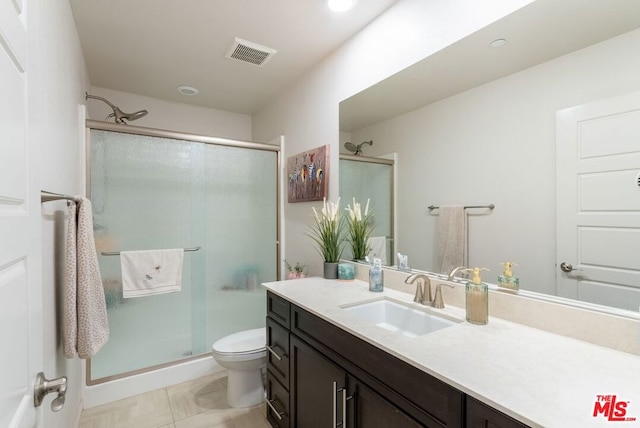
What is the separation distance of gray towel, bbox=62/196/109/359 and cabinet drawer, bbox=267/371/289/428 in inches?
37.1

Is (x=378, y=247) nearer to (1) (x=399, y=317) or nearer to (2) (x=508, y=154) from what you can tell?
(1) (x=399, y=317)

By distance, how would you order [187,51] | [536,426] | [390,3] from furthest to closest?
1. [187,51]
2. [390,3]
3. [536,426]

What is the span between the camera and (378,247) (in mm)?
1930

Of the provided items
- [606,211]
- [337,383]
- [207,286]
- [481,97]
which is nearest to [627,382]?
[606,211]

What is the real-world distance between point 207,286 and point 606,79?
2.69 meters

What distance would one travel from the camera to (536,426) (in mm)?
631

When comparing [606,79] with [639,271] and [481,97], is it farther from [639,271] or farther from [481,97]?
[639,271]

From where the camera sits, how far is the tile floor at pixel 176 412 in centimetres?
190

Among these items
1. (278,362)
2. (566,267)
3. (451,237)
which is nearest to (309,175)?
(451,237)

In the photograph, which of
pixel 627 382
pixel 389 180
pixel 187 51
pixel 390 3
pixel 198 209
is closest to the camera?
pixel 627 382

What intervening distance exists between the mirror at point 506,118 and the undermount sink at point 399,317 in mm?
287

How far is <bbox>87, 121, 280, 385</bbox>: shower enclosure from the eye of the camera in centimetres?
220

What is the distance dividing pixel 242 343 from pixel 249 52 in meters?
2.10

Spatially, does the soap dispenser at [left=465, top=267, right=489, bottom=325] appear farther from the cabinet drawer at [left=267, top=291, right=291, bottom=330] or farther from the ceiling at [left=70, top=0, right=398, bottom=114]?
the ceiling at [left=70, top=0, right=398, bottom=114]
